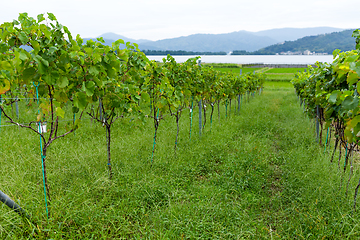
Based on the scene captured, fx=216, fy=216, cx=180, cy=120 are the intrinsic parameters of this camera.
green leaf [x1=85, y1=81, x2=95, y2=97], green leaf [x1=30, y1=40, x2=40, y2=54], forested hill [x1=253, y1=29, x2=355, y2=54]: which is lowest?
green leaf [x1=85, y1=81, x2=95, y2=97]

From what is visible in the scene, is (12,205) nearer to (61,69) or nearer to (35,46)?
(61,69)

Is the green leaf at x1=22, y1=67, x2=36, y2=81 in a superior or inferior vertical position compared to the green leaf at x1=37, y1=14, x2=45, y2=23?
inferior

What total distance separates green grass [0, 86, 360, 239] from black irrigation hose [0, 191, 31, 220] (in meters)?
0.07

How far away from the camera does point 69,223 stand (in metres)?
2.53

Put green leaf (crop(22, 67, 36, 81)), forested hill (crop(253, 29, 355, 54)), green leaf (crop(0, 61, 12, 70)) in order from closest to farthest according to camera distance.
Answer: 1. green leaf (crop(0, 61, 12, 70))
2. green leaf (crop(22, 67, 36, 81))
3. forested hill (crop(253, 29, 355, 54))

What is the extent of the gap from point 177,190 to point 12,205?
6.68ft

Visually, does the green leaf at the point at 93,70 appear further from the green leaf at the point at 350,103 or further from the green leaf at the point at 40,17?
the green leaf at the point at 350,103

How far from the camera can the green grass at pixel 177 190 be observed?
2602mm

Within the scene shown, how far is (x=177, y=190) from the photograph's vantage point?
11.0 feet

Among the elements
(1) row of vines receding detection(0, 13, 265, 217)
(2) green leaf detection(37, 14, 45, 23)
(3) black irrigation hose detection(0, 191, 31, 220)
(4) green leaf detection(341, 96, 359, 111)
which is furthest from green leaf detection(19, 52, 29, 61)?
(4) green leaf detection(341, 96, 359, 111)

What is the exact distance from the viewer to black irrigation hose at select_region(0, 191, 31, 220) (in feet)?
7.12

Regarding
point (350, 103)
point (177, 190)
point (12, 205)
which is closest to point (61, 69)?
point (12, 205)

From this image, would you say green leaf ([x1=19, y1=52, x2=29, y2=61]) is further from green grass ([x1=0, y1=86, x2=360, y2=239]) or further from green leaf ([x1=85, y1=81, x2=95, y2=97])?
green grass ([x1=0, y1=86, x2=360, y2=239])

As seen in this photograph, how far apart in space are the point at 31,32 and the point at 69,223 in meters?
2.12
